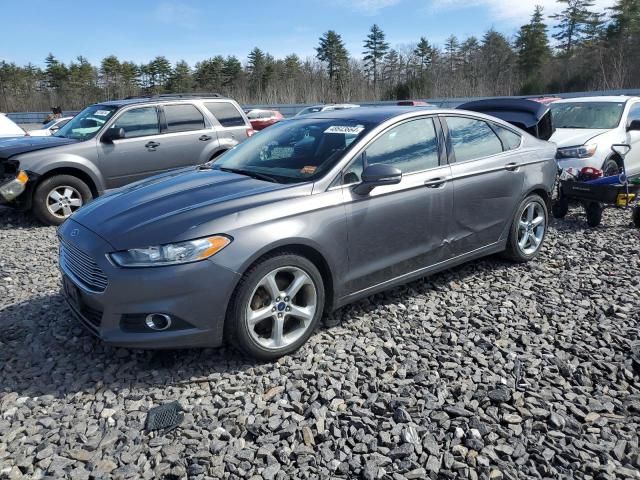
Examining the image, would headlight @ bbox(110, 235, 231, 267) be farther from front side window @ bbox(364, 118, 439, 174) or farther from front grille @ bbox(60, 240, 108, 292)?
front side window @ bbox(364, 118, 439, 174)

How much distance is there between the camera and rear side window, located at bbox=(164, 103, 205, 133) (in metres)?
8.18

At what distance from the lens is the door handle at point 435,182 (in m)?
4.01

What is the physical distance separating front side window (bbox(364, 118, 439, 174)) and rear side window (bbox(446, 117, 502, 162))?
264 millimetres

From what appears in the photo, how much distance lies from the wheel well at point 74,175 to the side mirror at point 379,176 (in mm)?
5516

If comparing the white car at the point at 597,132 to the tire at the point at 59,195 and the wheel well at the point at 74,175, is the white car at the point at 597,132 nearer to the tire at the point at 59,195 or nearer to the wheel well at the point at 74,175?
the wheel well at the point at 74,175

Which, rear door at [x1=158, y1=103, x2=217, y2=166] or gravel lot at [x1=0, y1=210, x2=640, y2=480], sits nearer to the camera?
gravel lot at [x1=0, y1=210, x2=640, y2=480]

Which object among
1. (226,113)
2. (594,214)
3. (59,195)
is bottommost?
(594,214)

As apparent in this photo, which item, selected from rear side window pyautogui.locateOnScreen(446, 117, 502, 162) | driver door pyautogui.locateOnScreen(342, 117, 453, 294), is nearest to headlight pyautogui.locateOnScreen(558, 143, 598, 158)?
rear side window pyautogui.locateOnScreen(446, 117, 502, 162)

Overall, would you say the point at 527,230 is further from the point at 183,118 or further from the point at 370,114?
the point at 183,118

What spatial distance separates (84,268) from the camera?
126 inches

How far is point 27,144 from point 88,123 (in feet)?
3.20

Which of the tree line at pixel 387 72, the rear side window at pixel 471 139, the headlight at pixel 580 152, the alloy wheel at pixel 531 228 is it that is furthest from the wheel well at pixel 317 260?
the tree line at pixel 387 72

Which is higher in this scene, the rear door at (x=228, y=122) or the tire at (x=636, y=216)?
the rear door at (x=228, y=122)

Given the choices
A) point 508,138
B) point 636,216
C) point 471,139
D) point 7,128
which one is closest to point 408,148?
point 471,139
